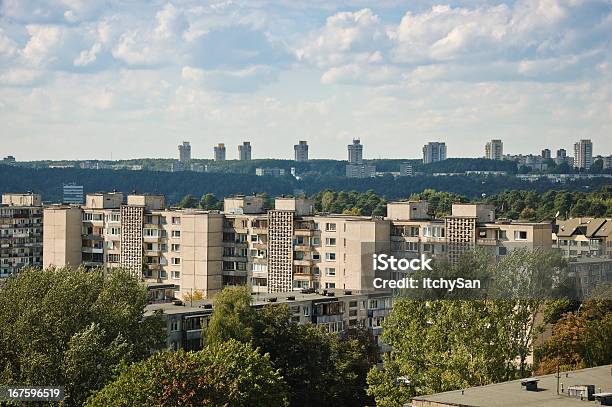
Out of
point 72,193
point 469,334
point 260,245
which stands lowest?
point 469,334

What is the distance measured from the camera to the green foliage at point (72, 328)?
3053 centimetres

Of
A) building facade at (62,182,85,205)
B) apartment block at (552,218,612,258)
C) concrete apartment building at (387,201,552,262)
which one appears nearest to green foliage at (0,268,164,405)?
concrete apartment building at (387,201,552,262)

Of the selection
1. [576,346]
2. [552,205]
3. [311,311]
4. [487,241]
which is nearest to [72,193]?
[552,205]

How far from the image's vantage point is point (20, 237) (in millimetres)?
72250

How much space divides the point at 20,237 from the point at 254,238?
60.7ft

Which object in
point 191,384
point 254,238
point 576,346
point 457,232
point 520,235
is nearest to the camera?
point 191,384

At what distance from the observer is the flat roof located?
71.1 feet

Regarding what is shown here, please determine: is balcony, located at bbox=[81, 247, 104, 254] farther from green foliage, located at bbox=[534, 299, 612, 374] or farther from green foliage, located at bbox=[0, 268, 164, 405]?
green foliage, located at bbox=[534, 299, 612, 374]

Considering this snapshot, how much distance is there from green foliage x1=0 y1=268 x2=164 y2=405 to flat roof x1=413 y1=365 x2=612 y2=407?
8.54 metres

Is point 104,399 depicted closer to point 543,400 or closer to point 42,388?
point 42,388

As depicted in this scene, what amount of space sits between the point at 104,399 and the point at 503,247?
23.4 m

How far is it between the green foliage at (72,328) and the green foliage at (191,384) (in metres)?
1.85

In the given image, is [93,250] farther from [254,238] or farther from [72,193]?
[72,193]

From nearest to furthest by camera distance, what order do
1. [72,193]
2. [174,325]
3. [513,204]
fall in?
[174,325], [513,204], [72,193]
